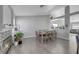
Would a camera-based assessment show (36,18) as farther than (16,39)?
No

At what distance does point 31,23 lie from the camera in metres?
3.51

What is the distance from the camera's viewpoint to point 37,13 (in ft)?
10.0

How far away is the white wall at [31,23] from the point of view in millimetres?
3309

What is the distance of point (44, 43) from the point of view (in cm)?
511

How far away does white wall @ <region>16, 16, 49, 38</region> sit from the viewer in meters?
3.31

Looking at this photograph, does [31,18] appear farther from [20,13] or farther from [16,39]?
[16,39]
